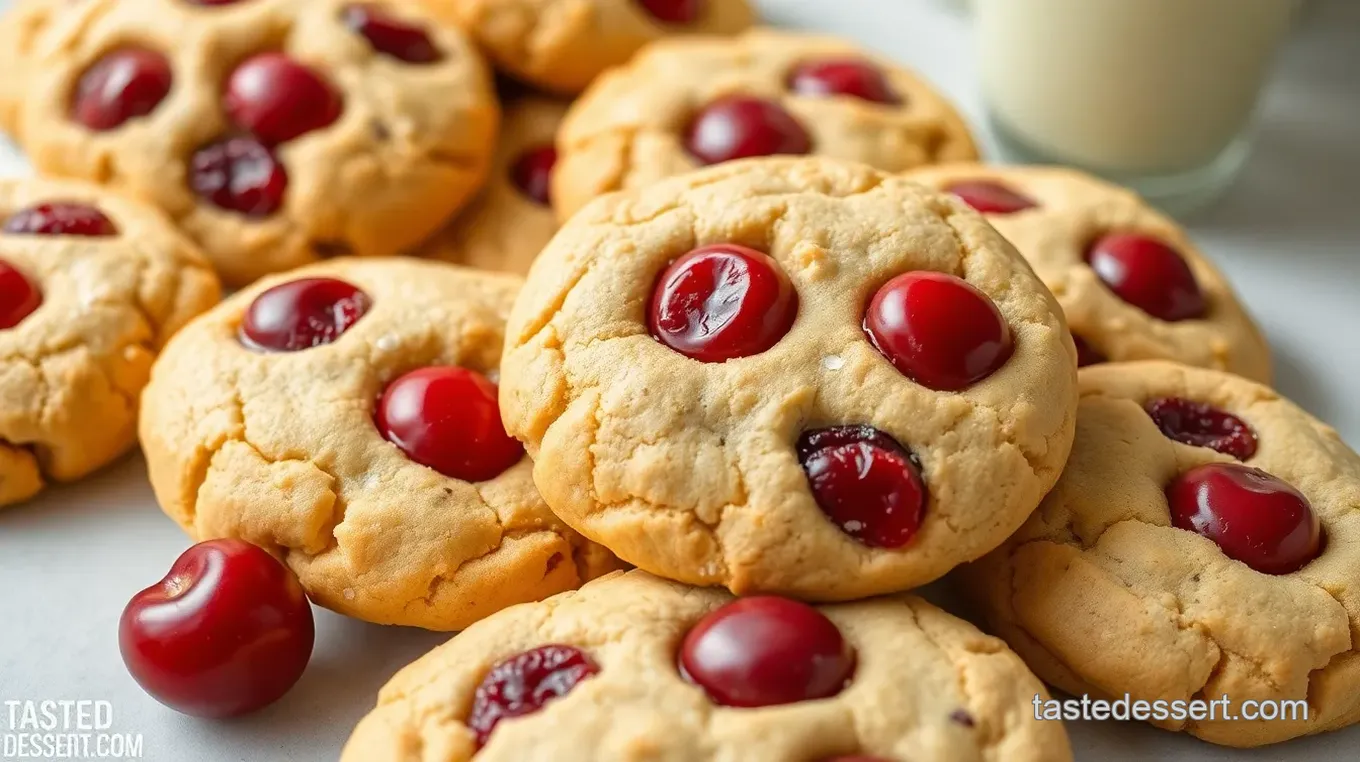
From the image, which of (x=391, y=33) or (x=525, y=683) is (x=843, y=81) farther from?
(x=525, y=683)

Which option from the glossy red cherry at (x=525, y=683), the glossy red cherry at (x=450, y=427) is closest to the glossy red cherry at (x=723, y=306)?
the glossy red cherry at (x=450, y=427)

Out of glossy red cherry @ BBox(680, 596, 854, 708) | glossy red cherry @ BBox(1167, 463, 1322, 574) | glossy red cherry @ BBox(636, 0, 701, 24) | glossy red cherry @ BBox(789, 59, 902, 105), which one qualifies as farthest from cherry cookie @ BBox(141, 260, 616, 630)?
glossy red cherry @ BBox(636, 0, 701, 24)

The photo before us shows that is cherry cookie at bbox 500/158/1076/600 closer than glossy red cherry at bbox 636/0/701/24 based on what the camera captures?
Yes

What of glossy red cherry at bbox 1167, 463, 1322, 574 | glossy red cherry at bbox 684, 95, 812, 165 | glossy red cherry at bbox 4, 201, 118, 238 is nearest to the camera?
glossy red cherry at bbox 1167, 463, 1322, 574

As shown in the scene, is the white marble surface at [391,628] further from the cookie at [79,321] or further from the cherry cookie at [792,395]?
the cherry cookie at [792,395]

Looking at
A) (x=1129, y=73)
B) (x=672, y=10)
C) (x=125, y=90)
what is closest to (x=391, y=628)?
(x=125, y=90)

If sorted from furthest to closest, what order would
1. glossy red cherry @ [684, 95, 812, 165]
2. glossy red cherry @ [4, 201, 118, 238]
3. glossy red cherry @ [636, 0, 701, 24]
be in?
glossy red cherry @ [636, 0, 701, 24]
glossy red cherry @ [684, 95, 812, 165]
glossy red cherry @ [4, 201, 118, 238]

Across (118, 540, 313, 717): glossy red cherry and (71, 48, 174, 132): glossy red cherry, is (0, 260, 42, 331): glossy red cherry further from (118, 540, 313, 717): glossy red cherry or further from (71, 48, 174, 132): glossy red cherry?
(118, 540, 313, 717): glossy red cherry
